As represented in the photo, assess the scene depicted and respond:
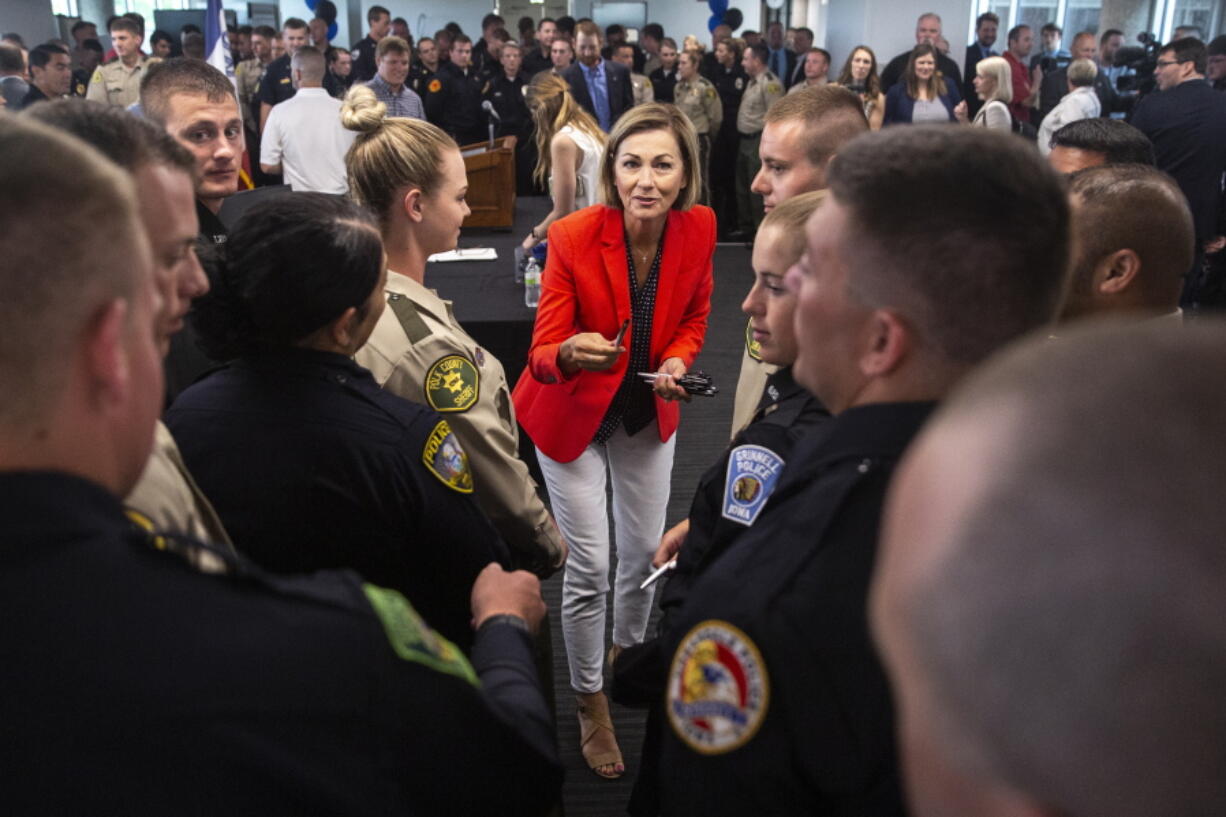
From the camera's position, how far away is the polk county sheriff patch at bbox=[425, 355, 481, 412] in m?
1.72

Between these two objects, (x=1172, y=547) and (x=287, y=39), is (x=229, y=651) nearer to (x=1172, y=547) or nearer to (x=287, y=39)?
(x=1172, y=547)

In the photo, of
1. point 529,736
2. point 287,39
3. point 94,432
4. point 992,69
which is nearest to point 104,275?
point 94,432

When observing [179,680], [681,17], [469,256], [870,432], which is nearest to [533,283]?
[469,256]

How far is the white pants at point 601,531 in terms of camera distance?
7.62 ft

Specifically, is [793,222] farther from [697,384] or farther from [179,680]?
[179,680]

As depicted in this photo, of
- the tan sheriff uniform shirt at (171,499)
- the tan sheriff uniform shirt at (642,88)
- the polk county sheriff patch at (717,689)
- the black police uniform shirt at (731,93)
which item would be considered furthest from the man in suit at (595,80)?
the polk county sheriff patch at (717,689)

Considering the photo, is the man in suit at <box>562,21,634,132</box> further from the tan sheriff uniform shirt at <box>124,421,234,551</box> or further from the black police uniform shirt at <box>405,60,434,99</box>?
the tan sheriff uniform shirt at <box>124,421,234,551</box>

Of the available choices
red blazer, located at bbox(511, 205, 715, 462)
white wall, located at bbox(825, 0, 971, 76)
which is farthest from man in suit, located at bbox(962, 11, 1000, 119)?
red blazer, located at bbox(511, 205, 715, 462)

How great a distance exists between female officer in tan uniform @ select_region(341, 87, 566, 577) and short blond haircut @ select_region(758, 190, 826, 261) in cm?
64

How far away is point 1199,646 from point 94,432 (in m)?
0.75

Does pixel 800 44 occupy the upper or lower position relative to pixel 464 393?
upper

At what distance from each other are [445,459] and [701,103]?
23.9ft

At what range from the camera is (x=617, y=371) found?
2285mm

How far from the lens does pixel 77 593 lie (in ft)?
2.16
